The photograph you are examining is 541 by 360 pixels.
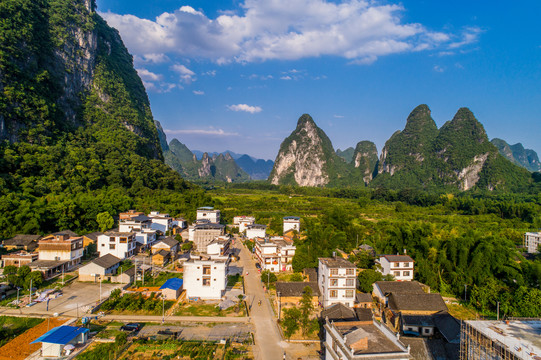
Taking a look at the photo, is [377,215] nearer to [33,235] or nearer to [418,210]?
[418,210]

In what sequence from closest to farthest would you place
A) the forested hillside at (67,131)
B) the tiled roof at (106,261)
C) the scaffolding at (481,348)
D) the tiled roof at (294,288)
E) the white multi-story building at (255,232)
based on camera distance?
the scaffolding at (481,348)
the tiled roof at (294,288)
the tiled roof at (106,261)
the forested hillside at (67,131)
the white multi-story building at (255,232)

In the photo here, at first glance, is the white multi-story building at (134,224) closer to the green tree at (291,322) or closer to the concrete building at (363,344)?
the green tree at (291,322)

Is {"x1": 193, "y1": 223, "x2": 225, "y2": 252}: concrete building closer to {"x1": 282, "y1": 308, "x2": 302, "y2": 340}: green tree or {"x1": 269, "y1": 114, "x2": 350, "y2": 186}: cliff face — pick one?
{"x1": 282, "y1": 308, "x2": 302, "y2": 340}: green tree

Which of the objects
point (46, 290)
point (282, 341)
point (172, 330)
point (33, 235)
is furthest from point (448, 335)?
point (33, 235)

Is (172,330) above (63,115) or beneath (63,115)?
beneath

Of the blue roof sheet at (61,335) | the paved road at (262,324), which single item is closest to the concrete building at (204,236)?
the paved road at (262,324)
